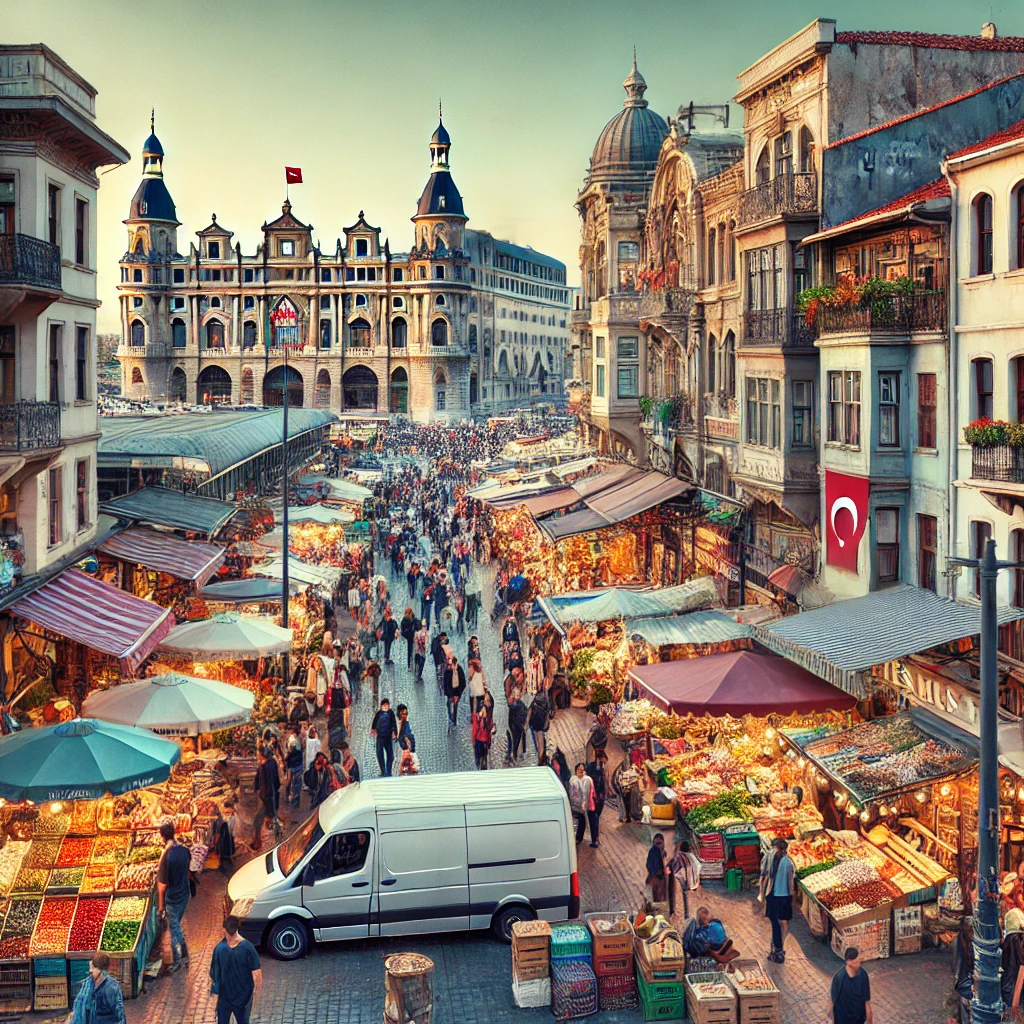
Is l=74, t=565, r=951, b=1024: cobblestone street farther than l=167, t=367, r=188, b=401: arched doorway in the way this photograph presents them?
No

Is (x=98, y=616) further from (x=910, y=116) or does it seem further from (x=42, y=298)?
(x=910, y=116)

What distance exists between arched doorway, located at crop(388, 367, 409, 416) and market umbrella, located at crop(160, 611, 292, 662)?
10723 cm

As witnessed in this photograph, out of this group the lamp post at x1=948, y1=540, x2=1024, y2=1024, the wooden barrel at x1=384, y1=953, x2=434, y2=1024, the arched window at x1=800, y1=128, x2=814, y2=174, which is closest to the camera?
the lamp post at x1=948, y1=540, x2=1024, y2=1024

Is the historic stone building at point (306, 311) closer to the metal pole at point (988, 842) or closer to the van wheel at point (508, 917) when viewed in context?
the van wheel at point (508, 917)

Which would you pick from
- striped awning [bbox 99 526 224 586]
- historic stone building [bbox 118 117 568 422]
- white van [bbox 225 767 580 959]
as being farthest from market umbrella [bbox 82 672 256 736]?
historic stone building [bbox 118 117 568 422]

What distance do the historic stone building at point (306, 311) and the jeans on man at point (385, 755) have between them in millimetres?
106469

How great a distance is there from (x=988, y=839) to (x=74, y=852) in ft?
34.9

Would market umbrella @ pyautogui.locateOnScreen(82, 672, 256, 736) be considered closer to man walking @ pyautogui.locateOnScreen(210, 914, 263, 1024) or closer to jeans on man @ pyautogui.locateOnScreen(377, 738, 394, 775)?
jeans on man @ pyautogui.locateOnScreen(377, 738, 394, 775)

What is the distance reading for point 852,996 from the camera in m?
12.4

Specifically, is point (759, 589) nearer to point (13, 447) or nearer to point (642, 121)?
point (13, 447)

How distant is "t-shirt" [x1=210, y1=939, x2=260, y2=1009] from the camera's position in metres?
12.6

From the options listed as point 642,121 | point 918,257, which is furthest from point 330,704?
point 642,121

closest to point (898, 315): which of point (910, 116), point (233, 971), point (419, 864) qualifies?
point (910, 116)

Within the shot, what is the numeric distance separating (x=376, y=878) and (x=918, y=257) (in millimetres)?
13669
